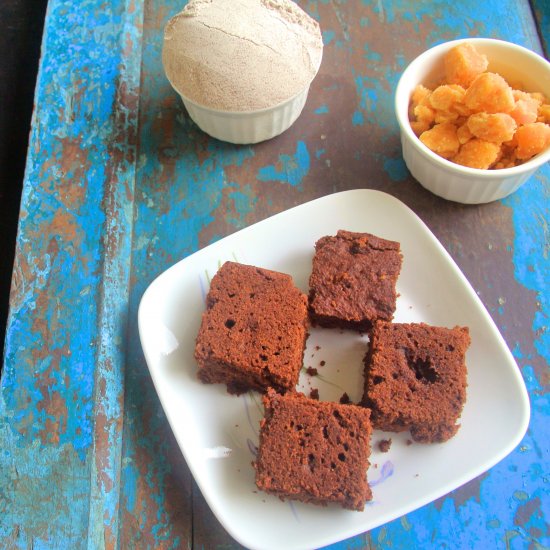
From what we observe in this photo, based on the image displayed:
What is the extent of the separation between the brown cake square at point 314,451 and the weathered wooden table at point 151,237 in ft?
0.60

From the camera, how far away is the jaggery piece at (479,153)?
4.03ft

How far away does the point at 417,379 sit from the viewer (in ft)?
3.92

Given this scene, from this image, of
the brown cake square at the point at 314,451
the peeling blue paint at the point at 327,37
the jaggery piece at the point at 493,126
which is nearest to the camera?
the brown cake square at the point at 314,451

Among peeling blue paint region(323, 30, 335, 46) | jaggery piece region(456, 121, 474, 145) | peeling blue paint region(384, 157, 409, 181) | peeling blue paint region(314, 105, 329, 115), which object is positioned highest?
jaggery piece region(456, 121, 474, 145)

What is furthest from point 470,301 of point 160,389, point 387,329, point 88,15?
point 88,15

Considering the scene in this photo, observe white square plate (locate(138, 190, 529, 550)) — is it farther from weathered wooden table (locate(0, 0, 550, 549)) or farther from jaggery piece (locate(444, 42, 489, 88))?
jaggery piece (locate(444, 42, 489, 88))

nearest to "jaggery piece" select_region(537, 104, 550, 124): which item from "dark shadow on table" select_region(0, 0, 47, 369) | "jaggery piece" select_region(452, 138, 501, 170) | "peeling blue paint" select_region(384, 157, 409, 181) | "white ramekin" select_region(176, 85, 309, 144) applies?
"jaggery piece" select_region(452, 138, 501, 170)

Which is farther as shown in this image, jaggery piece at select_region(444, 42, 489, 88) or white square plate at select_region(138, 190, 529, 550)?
jaggery piece at select_region(444, 42, 489, 88)

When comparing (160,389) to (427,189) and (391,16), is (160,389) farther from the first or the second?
(391,16)

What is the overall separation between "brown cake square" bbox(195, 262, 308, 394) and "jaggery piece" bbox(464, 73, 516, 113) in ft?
1.79

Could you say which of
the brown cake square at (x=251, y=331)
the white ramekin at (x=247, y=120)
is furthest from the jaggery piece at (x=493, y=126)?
the brown cake square at (x=251, y=331)

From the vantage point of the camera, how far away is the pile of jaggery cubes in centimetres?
111

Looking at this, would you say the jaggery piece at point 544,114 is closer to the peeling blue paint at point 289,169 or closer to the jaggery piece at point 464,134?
the jaggery piece at point 464,134

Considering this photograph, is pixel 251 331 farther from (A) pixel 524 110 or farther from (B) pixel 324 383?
(A) pixel 524 110
